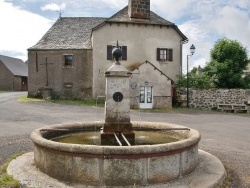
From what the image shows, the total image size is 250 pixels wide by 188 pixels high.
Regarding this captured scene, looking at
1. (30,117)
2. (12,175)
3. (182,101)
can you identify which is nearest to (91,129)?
(12,175)

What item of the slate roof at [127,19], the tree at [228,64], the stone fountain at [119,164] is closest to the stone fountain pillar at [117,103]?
the stone fountain at [119,164]

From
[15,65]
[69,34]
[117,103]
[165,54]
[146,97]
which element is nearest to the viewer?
[117,103]

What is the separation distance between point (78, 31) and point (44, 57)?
4.57 meters

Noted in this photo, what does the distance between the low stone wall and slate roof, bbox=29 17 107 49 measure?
10458 millimetres

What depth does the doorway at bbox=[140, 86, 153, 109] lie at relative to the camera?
23.0 meters

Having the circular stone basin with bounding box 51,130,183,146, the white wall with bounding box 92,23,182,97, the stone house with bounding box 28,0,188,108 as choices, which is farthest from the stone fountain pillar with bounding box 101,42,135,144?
the white wall with bounding box 92,23,182,97

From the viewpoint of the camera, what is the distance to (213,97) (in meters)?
23.6

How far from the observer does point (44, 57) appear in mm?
27469

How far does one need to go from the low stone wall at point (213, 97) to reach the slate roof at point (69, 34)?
1046 centimetres

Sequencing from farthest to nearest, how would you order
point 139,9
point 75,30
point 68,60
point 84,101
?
1. point 75,30
2. point 68,60
3. point 84,101
4. point 139,9

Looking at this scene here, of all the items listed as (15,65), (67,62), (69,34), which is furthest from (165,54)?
(15,65)

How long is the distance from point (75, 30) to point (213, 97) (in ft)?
50.8

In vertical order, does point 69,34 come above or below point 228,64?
above

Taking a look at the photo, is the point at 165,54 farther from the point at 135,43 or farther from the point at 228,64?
the point at 228,64
